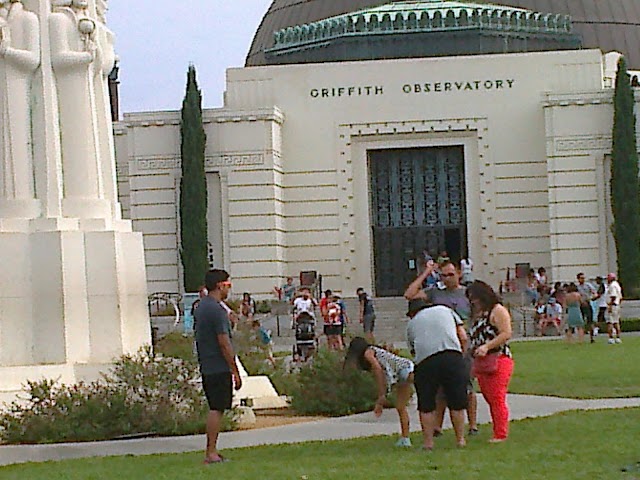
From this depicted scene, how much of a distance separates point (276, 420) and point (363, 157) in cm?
2675

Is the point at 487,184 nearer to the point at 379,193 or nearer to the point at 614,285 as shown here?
the point at 379,193

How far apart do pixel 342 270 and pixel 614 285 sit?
1230 cm

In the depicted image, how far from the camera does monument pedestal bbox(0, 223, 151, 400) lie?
15.1 m

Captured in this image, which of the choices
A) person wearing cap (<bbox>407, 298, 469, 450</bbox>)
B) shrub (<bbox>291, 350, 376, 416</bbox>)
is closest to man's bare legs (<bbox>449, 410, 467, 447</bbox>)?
person wearing cap (<bbox>407, 298, 469, 450</bbox>)

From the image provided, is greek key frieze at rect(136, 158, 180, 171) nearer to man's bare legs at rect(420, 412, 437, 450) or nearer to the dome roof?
the dome roof

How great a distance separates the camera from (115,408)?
1421cm

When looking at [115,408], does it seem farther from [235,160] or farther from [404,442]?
[235,160]

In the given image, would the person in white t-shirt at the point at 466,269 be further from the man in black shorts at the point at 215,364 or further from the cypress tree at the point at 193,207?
the man in black shorts at the point at 215,364

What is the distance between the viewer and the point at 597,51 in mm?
41906

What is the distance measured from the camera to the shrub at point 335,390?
1620cm

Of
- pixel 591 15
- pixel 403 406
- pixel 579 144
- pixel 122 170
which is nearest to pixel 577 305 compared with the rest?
pixel 579 144

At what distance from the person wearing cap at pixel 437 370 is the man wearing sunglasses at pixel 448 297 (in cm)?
58

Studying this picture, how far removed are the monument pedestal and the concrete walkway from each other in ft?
5.55

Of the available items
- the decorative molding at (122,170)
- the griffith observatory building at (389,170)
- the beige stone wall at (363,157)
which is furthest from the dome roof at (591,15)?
the decorative molding at (122,170)
